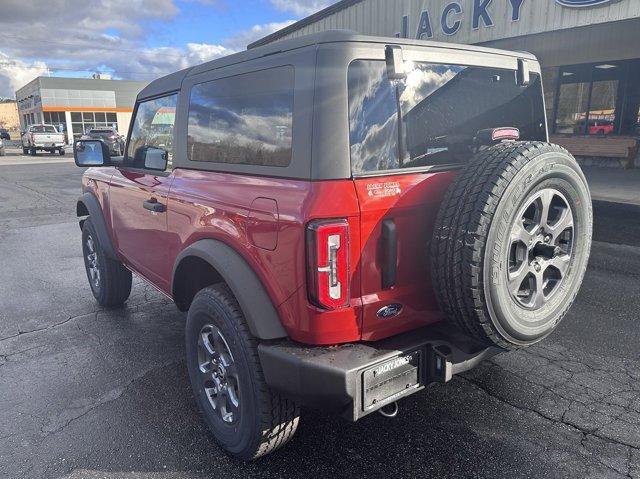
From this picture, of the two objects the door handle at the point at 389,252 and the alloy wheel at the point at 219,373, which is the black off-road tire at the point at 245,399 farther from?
the door handle at the point at 389,252

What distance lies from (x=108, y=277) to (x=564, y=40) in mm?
13449

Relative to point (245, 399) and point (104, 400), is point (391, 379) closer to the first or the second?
point (245, 399)

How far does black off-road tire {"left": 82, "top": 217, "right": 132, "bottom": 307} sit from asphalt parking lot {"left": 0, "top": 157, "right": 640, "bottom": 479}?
13 centimetres

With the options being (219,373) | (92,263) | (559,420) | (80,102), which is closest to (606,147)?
(559,420)

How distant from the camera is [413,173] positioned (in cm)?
224

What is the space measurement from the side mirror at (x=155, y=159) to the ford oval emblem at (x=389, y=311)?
1.81m

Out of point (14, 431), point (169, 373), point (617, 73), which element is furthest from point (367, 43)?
point (617, 73)

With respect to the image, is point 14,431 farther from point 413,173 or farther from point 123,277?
point 413,173

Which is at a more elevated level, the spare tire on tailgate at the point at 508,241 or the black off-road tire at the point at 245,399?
the spare tire on tailgate at the point at 508,241

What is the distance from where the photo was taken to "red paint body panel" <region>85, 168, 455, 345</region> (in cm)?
201

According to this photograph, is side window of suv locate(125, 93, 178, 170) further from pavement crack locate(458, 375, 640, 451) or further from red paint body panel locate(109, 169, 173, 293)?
pavement crack locate(458, 375, 640, 451)

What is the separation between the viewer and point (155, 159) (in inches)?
130

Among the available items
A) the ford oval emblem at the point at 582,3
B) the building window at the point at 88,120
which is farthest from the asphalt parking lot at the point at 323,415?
the building window at the point at 88,120

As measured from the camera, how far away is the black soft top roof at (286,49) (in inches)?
82.4
